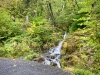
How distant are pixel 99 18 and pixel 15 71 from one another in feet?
14.1

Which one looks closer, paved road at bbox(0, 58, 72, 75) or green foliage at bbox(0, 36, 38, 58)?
paved road at bbox(0, 58, 72, 75)

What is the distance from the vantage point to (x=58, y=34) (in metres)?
15.0

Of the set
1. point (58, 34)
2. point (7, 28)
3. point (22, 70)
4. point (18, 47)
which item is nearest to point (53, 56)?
point (18, 47)

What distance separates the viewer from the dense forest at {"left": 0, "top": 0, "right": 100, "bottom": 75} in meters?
5.53

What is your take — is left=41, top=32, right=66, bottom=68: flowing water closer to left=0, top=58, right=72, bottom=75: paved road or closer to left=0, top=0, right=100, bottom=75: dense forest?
left=0, top=0, right=100, bottom=75: dense forest

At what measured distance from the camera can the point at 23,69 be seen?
25.5ft

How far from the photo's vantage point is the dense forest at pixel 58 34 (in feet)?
18.1

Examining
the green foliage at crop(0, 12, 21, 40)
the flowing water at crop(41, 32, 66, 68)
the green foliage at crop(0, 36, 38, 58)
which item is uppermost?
the green foliage at crop(0, 12, 21, 40)

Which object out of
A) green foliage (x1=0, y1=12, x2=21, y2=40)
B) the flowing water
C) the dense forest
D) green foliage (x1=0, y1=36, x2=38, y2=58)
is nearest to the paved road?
the dense forest

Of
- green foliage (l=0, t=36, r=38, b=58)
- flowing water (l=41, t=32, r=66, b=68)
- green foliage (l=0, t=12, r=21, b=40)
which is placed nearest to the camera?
flowing water (l=41, t=32, r=66, b=68)

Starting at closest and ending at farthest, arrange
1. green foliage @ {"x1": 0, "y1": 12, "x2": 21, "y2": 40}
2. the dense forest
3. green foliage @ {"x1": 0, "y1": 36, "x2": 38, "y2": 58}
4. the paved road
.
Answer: the dense forest < the paved road < green foliage @ {"x1": 0, "y1": 36, "x2": 38, "y2": 58} < green foliage @ {"x1": 0, "y1": 12, "x2": 21, "y2": 40}

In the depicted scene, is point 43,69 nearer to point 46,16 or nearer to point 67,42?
point 67,42

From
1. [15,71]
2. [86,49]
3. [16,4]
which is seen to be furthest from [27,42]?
[16,4]

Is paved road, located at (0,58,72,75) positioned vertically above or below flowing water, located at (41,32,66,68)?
above
